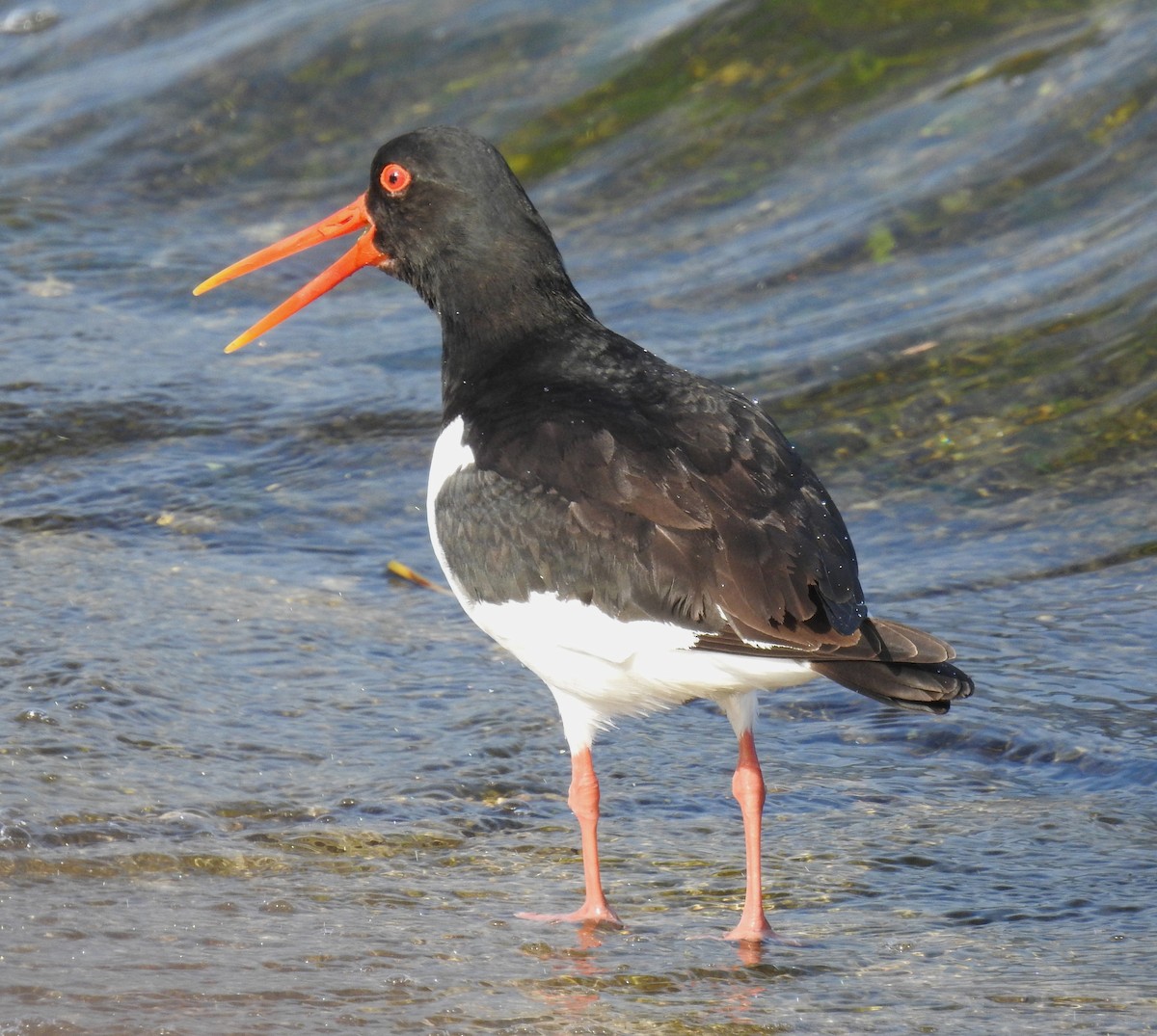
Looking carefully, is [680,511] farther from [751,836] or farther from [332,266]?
[332,266]

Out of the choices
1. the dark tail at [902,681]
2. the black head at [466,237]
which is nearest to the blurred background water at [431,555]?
the dark tail at [902,681]

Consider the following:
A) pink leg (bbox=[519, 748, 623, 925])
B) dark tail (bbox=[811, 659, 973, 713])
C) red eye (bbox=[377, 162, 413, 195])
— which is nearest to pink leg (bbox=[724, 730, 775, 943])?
pink leg (bbox=[519, 748, 623, 925])

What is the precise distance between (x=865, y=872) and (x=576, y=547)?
1.06 m

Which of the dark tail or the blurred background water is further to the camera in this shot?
the blurred background water

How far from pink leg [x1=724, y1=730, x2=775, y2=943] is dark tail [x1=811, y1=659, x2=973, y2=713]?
0.55m

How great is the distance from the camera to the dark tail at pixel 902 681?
350cm

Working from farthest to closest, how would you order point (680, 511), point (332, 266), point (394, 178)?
point (332, 266)
point (394, 178)
point (680, 511)

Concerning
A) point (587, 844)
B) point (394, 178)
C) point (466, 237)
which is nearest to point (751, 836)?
point (587, 844)

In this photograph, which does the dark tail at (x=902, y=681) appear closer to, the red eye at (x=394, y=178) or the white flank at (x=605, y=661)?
the white flank at (x=605, y=661)

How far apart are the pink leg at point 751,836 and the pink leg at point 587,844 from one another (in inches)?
11.6

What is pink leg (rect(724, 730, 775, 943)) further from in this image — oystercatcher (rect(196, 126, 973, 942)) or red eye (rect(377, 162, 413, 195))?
red eye (rect(377, 162, 413, 195))

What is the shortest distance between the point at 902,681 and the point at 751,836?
628 millimetres

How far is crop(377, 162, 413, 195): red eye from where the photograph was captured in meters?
4.78

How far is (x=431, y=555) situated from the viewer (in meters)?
5.95
